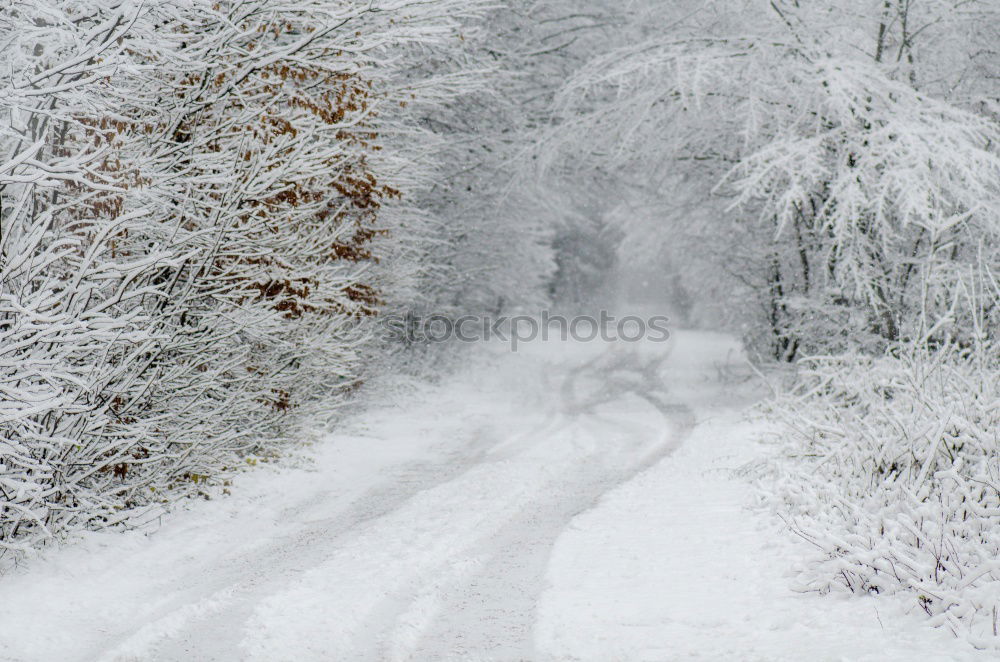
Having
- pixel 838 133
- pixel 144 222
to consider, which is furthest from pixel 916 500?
pixel 838 133

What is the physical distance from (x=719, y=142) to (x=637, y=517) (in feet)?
31.7

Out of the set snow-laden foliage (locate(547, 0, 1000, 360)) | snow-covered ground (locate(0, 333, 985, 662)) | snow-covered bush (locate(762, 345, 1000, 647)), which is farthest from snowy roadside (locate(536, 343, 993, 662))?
snow-laden foliage (locate(547, 0, 1000, 360))

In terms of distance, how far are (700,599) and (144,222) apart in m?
5.18

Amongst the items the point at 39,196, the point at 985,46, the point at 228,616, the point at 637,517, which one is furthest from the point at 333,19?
the point at 985,46

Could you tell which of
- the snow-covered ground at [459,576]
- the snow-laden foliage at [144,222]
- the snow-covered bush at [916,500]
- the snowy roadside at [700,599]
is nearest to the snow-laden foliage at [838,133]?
the snow-covered ground at [459,576]

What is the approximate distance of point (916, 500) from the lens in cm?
539

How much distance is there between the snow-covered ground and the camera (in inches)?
187

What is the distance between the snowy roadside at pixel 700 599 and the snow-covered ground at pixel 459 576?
0.02 meters

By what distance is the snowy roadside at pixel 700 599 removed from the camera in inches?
176

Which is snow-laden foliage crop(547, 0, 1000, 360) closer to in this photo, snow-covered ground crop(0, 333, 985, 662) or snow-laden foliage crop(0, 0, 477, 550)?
snow-covered ground crop(0, 333, 985, 662)

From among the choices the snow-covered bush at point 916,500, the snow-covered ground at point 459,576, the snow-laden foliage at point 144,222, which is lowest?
the snow-covered ground at point 459,576

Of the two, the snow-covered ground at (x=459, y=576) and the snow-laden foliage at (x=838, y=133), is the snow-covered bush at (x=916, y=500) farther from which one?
the snow-laden foliage at (x=838, y=133)

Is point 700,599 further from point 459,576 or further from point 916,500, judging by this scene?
point 459,576

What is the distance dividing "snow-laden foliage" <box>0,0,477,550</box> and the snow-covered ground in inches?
26.1
